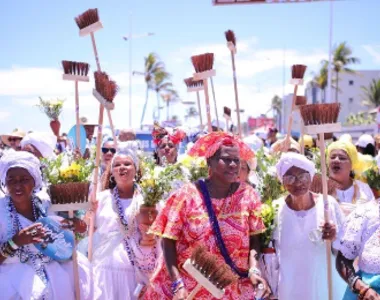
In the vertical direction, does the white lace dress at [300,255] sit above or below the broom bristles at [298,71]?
below

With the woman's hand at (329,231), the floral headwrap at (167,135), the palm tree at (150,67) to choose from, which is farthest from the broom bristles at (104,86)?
the palm tree at (150,67)

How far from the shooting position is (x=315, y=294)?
4.97 metres

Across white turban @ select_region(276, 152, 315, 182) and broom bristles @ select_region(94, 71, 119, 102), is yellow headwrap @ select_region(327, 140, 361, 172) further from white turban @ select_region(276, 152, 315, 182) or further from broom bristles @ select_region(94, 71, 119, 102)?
broom bristles @ select_region(94, 71, 119, 102)

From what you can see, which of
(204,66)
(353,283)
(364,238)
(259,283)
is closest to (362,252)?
(364,238)

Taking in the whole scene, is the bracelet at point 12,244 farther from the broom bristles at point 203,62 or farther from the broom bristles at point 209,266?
the broom bristles at point 203,62

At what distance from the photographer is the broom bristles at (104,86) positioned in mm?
5824

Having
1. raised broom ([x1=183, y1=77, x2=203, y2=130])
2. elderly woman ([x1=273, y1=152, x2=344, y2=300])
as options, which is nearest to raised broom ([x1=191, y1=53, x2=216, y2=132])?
raised broom ([x1=183, y1=77, x2=203, y2=130])

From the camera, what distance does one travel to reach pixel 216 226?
4105 mm

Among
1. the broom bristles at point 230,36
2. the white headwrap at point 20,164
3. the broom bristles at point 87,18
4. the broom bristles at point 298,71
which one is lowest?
the white headwrap at point 20,164

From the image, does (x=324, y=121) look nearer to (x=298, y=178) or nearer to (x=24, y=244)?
(x=298, y=178)

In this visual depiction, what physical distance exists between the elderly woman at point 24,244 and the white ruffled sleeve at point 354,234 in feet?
7.01

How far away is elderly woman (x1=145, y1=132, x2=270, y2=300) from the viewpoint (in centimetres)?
411

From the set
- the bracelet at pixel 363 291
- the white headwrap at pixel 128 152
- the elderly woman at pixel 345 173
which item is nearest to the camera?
the bracelet at pixel 363 291

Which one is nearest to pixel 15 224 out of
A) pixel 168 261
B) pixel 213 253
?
pixel 168 261
